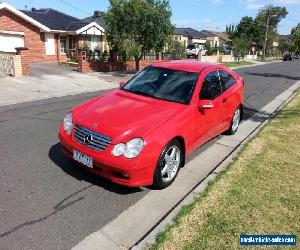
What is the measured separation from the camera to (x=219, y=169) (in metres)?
5.73

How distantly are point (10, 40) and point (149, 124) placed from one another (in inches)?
924

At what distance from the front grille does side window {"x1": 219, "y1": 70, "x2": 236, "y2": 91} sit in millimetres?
3239

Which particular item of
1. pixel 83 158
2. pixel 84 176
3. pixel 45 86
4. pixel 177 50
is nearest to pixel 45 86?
pixel 45 86

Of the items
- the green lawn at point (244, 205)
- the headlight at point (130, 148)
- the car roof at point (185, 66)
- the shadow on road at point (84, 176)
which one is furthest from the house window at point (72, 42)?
the headlight at point (130, 148)

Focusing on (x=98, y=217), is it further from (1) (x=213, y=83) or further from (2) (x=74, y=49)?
(2) (x=74, y=49)

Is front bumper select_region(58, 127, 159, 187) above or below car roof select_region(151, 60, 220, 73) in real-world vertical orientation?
below

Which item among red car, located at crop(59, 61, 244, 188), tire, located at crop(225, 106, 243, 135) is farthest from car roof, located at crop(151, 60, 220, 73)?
tire, located at crop(225, 106, 243, 135)

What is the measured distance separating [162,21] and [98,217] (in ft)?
62.6

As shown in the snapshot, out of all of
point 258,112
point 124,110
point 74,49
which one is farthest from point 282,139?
point 74,49

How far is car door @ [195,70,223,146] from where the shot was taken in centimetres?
560

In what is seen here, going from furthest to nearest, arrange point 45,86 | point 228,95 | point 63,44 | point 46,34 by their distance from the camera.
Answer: point 63,44 → point 46,34 → point 45,86 → point 228,95

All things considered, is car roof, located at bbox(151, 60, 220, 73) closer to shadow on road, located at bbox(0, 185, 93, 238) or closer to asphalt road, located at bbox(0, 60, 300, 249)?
→ asphalt road, located at bbox(0, 60, 300, 249)

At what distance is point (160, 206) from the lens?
445 cm

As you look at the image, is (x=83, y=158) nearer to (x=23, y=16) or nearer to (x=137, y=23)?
(x=137, y=23)
